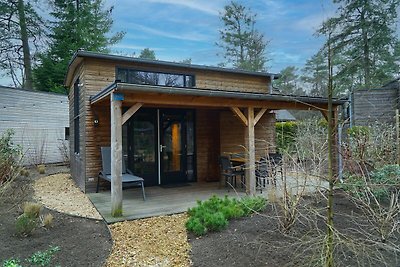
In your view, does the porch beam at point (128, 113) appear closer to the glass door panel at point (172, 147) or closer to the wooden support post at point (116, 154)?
the wooden support post at point (116, 154)

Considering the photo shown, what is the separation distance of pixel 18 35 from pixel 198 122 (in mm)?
12750

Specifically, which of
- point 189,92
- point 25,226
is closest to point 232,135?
point 189,92

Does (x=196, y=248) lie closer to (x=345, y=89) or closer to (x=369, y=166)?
(x=369, y=166)

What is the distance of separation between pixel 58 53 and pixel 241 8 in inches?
494

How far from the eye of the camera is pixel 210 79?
9.25m

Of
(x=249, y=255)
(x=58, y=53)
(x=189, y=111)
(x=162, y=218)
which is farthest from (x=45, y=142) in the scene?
(x=249, y=255)

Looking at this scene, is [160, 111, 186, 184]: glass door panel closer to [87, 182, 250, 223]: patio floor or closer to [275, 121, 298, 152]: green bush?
[87, 182, 250, 223]: patio floor

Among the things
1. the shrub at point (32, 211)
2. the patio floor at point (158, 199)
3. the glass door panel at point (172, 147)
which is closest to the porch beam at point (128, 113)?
the patio floor at point (158, 199)

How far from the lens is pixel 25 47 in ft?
52.2

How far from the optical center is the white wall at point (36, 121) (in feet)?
39.8

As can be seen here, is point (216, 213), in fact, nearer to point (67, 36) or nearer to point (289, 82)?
point (67, 36)

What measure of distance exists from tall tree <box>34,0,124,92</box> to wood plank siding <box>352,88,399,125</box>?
14.9 metres

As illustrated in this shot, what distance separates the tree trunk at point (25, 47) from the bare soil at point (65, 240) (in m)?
13.6

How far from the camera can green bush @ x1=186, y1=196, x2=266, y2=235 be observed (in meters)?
4.16
